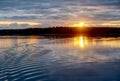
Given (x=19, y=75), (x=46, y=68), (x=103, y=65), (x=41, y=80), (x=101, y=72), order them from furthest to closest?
(x=103, y=65) → (x=46, y=68) → (x=101, y=72) → (x=19, y=75) → (x=41, y=80)

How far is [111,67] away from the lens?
16.6m

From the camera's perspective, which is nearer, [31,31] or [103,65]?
[103,65]

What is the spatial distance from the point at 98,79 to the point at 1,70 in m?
5.67

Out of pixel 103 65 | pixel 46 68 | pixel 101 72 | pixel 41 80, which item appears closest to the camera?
pixel 41 80

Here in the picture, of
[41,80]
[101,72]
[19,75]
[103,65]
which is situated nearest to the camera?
[41,80]

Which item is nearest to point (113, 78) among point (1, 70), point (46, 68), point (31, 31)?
point (46, 68)

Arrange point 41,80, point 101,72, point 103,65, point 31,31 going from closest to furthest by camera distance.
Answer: point 41,80, point 101,72, point 103,65, point 31,31

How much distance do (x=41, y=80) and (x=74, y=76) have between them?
1897mm

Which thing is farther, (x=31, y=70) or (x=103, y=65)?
(x=103, y=65)

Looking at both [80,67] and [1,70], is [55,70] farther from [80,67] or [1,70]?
[1,70]

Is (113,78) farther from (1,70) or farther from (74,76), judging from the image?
(1,70)

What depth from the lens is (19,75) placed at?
1372cm

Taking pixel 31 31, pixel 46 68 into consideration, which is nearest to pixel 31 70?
pixel 46 68

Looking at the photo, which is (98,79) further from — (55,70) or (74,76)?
(55,70)
